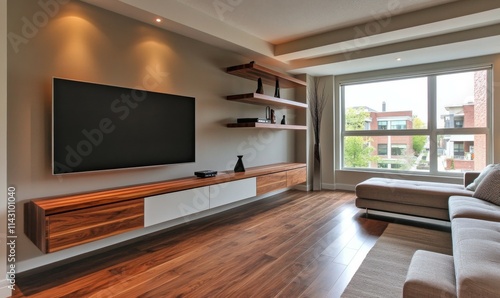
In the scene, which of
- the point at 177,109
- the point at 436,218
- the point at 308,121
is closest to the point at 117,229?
the point at 177,109

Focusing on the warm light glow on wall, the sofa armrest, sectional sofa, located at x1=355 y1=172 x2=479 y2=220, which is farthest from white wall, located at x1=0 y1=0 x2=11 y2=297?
the sofa armrest

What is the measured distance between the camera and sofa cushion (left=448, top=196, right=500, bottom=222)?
7.86ft

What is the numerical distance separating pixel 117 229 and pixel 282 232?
1.73 meters

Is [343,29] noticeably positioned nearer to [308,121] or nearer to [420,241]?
[308,121]

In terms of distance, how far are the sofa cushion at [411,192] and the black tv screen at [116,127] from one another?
7.94 feet

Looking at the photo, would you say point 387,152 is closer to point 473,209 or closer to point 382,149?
point 382,149

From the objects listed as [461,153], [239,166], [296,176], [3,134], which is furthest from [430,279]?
[461,153]

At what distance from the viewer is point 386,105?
539cm

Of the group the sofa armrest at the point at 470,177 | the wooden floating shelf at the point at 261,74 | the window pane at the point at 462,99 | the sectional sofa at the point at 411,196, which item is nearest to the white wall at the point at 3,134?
the wooden floating shelf at the point at 261,74

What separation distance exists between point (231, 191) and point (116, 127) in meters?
1.54

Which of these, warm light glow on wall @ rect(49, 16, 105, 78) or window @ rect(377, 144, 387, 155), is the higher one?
warm light glow on wall @ rect(49, 16, 105, 78)

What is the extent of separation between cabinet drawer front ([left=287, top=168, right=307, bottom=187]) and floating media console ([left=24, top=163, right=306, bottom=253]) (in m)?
1.24

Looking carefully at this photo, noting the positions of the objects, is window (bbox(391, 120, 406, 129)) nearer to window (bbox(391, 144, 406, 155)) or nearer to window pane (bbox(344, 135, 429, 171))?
window pane (bbox(344, 135, 429, 171))

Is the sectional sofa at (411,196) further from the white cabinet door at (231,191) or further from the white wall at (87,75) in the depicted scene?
the white wall at (87,75)
